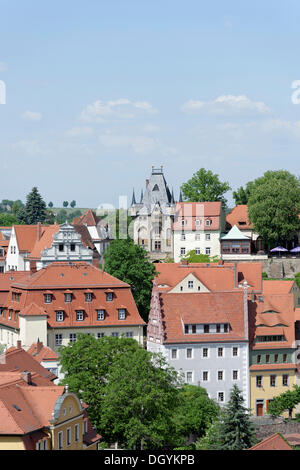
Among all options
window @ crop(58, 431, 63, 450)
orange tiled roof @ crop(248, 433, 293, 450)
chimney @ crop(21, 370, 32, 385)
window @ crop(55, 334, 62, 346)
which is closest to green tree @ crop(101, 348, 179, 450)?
chimney @ crop(21, 370, 32, 385)

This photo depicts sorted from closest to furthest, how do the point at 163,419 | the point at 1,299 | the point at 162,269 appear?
the point at 163,419, the point at 1,299, the point at 162,269

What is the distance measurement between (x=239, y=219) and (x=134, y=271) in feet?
126

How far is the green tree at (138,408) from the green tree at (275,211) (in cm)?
6211

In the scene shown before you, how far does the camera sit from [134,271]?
8762 centimetres

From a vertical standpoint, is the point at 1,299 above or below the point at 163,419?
above

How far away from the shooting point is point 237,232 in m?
119

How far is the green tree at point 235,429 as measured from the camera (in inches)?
2143

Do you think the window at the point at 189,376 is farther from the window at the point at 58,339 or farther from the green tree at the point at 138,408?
Result: the green tree at the point at 138,408

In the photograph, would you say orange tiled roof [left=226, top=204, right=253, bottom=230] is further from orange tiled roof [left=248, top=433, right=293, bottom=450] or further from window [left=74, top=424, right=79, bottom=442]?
orange tiled roof [left=248, top=433, right=293, bottom=450]

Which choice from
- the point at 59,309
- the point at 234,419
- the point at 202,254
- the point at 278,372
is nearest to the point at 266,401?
the point at 278,372

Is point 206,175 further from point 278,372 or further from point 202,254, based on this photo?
point 278,372

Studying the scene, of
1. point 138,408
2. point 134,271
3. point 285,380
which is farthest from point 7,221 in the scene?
point 138,408

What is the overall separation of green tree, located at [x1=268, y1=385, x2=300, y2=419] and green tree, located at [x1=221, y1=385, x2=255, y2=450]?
18842 mm

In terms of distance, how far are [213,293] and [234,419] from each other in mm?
26948
